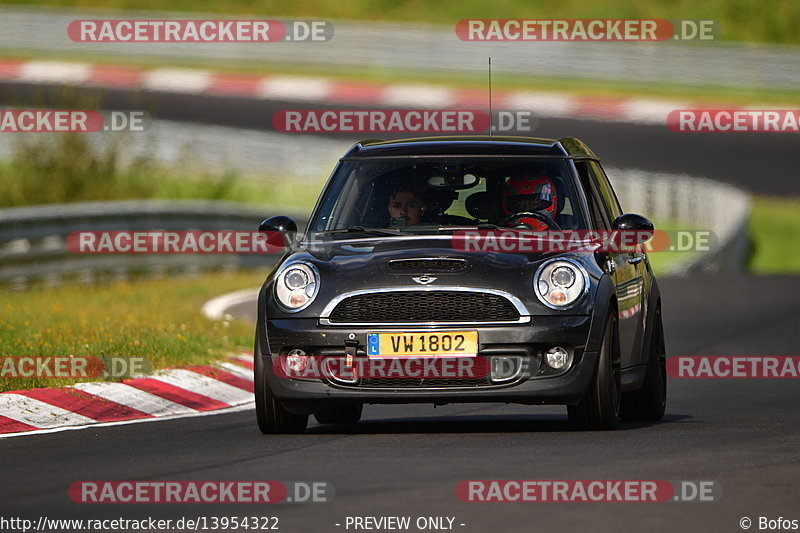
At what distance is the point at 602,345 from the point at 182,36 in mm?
33020

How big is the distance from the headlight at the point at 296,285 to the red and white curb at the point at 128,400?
5.16 feet

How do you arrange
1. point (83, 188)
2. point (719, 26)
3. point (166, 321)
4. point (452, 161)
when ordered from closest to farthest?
point (452, 161), point (166, 321), point (83, 188), point (719, 26)

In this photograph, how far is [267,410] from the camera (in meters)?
10.2

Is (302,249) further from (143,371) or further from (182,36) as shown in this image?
(182,36)

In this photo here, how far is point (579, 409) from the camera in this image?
33.5ft

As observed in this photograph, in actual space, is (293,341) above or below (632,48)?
below

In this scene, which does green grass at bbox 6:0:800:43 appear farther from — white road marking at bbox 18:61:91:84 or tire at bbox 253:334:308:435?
tire at bbox 253:334:308:435

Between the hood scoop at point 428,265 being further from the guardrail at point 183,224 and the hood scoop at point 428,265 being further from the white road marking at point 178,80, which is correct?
the white road marking at point 178,80

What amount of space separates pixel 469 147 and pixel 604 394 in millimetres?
1894

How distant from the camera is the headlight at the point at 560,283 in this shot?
388 inches

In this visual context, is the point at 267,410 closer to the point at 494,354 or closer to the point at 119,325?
the point at 494,354

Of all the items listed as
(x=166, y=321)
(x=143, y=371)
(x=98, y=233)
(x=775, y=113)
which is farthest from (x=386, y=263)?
(x=775, y=113)

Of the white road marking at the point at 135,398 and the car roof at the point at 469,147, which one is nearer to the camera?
the car roof at the point at 469,147

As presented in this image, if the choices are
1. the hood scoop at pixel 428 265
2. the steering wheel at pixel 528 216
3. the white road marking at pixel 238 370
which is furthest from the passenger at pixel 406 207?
the white road marking at pixel 238 370
